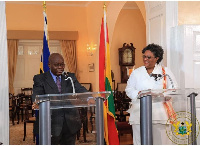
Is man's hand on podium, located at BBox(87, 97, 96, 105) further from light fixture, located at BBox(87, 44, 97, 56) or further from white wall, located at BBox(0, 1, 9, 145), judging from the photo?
light fixture, located at BBox(87, 44, 97, 56)

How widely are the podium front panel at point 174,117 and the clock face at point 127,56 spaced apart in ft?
36.3

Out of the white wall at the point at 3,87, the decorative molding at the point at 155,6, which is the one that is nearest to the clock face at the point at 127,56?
the decorative molding at the point at 155,6

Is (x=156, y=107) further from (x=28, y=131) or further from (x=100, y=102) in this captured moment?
(x=28, y=131)

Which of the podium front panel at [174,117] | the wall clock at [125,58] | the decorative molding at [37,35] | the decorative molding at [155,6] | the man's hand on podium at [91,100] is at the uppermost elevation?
the decorative molding at [37,35]

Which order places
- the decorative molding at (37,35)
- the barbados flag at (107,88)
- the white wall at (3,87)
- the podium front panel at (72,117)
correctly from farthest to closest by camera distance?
1. the decorative molding at (37,35)
2. the barbados flag at (107,88)
3. the white wall at (3,87)
4. the podium front panel at (72,117)

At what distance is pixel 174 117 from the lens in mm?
3197

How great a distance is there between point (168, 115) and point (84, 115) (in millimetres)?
763

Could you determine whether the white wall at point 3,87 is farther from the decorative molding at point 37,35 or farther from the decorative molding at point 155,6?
the decorative molding at point 37,35

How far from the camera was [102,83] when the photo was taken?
19.5 feet

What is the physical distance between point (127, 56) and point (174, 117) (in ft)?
36.7

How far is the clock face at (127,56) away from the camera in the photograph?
46.8 feet

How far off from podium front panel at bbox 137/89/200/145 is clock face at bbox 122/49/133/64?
36.3 feet

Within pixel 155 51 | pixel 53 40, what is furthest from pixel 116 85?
pixel 155 51

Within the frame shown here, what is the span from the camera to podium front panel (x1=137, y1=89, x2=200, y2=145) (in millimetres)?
3111
